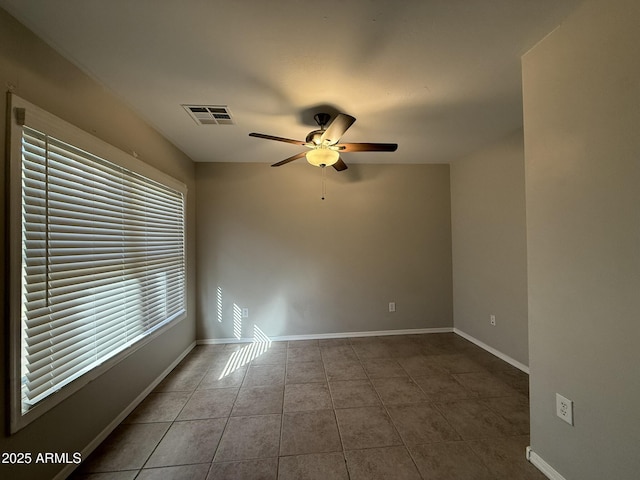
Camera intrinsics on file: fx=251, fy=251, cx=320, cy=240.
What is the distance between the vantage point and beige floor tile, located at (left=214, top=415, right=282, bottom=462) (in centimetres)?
155

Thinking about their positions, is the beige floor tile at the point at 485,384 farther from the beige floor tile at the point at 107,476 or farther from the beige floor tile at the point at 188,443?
the beige floor tile at the point at 107,476

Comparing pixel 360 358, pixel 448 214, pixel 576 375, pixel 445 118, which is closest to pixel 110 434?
pixel 360 358

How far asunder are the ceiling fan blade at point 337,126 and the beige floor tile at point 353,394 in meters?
2.09

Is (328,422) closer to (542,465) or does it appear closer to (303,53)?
(542,465)

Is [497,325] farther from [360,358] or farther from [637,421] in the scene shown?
[637,421]

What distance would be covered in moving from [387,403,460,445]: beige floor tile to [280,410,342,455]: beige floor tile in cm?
46

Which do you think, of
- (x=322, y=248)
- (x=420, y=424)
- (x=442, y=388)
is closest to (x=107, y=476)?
(x=420, y=424)

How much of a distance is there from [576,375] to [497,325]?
1819mm

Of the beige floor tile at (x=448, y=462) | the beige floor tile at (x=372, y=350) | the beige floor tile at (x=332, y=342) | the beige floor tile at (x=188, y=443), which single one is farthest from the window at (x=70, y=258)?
the beige floor tile at (x=372, y=350)

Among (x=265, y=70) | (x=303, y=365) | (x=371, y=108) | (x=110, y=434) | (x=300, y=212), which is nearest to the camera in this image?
(x=265, y=70)

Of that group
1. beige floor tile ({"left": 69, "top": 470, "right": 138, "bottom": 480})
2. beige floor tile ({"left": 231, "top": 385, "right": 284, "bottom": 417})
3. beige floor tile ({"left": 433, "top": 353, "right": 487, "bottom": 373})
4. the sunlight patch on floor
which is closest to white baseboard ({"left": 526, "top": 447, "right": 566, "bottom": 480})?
beige floor tile ({"left": 433, "top": 353, "right": 487, "bottom": 373})

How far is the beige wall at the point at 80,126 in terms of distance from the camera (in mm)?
1144

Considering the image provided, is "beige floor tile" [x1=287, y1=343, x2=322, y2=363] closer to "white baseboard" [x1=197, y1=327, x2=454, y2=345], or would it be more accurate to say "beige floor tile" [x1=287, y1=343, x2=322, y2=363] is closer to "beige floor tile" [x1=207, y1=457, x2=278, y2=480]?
"white baseboard" [x1=197, y1=327, x2=454, y2=345]

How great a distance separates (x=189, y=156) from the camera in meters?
3.09
